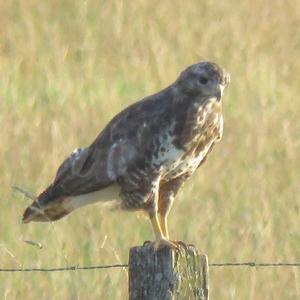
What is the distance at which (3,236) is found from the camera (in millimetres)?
7238

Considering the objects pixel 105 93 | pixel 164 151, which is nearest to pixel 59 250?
pixel 164 151

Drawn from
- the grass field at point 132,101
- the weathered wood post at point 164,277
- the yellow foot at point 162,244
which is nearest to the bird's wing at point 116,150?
the yellow foot at point 162,244

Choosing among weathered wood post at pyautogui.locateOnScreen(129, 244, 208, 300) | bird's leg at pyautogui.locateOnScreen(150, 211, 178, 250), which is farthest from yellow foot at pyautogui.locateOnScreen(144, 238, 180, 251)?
weathered wood post at pyautogui.locateOnScreen(129, 244, 208, 300)

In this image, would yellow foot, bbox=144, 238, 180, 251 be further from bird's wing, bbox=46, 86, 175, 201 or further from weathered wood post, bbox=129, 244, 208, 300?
bird's wing, bbox=46, 86, 175, 201

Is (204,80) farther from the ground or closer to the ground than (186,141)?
farther from the ground

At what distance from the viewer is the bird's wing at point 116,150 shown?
544 cm

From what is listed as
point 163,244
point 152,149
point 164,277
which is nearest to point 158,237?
point 163,244

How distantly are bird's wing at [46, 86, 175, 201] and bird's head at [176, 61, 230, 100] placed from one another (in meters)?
0.13

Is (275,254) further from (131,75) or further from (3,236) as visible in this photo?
(131,75)

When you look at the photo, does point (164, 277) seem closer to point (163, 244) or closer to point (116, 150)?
point (163, 244)

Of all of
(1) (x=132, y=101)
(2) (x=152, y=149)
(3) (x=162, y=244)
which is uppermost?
(1) (x=132, y=101)

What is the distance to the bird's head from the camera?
5.24 metres

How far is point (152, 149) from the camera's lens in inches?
213

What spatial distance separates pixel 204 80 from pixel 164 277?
107 cm
